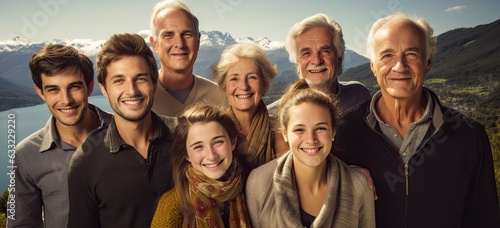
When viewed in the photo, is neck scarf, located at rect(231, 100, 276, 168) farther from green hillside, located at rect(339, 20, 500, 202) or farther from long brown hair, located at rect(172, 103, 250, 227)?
green hillside, located at rect(339, 20, 500, 202)

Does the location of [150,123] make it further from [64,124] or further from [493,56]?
[493,56]

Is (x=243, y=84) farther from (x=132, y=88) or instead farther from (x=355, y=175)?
(x=355, y=175)

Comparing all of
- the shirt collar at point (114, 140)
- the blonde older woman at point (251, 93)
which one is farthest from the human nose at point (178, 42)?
the shirt collar at point (114, 140)

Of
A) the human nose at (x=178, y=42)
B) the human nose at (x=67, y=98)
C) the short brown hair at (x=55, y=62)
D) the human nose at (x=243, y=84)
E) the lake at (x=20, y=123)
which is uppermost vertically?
the human nose at (x=178, y=42)

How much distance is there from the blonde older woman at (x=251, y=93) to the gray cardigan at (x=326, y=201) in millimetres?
851

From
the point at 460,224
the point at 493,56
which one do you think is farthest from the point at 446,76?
the point at 460,224

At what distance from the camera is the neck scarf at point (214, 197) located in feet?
12.5

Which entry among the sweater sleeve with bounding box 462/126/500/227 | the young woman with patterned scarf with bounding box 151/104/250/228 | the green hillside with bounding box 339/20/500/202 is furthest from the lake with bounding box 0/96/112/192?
the green hillside with bounding box 339/20/500/202

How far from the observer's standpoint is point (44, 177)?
4441mm

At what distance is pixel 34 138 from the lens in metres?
4.55

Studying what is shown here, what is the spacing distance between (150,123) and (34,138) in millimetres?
1519

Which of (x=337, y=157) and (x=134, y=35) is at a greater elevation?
(x=134, y=35)

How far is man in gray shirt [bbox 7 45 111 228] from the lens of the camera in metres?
4.42

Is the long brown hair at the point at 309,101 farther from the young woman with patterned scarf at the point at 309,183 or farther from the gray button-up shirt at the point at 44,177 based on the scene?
the gray button-up shirt at the point at 44,177
